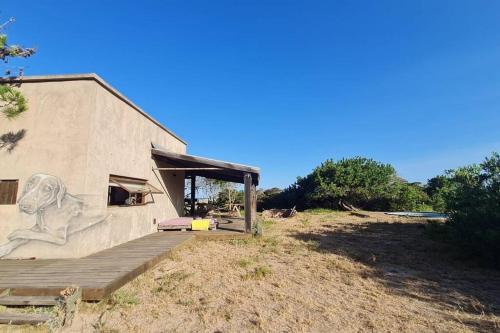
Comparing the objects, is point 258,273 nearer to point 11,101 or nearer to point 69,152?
point 69,152

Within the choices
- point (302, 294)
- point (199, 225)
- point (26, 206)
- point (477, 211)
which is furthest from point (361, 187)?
point (26, 206)

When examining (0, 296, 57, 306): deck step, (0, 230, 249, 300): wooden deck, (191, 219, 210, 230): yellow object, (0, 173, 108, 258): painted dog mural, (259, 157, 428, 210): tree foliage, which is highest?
(259, 157, 428, 210): tree foliage

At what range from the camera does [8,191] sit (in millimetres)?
6926

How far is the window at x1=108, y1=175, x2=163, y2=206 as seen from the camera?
27.3 ft

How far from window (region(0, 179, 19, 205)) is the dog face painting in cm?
25

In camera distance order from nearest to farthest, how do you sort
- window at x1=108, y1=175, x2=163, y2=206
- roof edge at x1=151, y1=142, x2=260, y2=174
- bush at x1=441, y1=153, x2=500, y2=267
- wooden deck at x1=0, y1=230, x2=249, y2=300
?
wooden deck at x1=0, y1=230, x2=249, y2=300 → bush at x1=441, y1=153, x2=500, y2=267 → window at x1=108, y1=175, x2=163, y2=206 → roof edge at x1=151, y1=142, x2=260, y2=174

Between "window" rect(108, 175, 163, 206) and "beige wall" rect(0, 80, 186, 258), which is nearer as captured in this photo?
"beige wall" rect(0, 80, 186, 258)

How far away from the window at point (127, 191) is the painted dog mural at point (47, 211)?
133 cm

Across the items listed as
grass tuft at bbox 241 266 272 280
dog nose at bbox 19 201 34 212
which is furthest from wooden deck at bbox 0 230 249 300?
grass tuft at bbox 241 266 272 280

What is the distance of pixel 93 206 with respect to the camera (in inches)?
286

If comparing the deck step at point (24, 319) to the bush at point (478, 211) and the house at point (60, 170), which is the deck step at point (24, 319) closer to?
the house at point (60, 170)

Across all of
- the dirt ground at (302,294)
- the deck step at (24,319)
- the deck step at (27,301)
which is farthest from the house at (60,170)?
the deck step at (24,319)

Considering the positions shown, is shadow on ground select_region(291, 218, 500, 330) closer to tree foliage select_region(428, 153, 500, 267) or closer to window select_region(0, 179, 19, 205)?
tree foliage select_region(428, 153, 500, 267)

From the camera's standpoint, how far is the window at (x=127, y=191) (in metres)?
8.33
